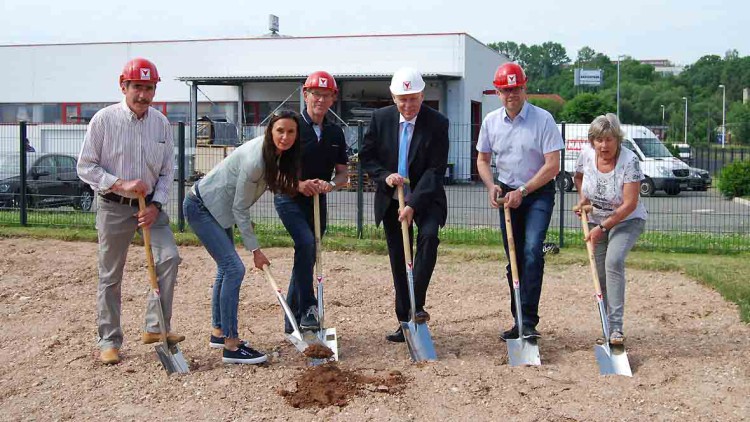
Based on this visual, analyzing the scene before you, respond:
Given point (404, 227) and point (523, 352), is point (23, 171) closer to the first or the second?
point (404, 227)

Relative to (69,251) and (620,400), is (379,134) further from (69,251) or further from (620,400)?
(69,251)

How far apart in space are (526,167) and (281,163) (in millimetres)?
1870

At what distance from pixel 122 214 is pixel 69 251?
5.86 metres

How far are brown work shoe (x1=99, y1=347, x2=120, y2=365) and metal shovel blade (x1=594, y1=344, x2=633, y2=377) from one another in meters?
3.48

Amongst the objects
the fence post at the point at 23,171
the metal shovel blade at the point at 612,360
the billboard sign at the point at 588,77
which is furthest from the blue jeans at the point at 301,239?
the billboard sign at the point at 588,77

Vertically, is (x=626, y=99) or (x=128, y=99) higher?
(x=626, y=99)

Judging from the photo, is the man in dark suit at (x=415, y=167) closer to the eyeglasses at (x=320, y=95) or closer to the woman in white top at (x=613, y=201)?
the eyeglasses at (x=320, y=95)

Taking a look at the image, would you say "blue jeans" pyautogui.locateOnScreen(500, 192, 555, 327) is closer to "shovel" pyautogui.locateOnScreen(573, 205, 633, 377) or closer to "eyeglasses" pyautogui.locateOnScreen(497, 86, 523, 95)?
"shovel" pyautogui.locateOnScreen(573, 205, 633, 377)

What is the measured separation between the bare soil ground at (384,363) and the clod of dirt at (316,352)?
121mm

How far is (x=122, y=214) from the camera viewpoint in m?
6.35

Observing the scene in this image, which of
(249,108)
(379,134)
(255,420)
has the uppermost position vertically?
(249,108)

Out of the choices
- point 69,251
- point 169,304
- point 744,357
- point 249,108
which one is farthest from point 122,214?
point 249,108

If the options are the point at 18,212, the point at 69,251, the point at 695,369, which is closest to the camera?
the point at 695,369

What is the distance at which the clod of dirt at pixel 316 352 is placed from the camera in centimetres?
608
